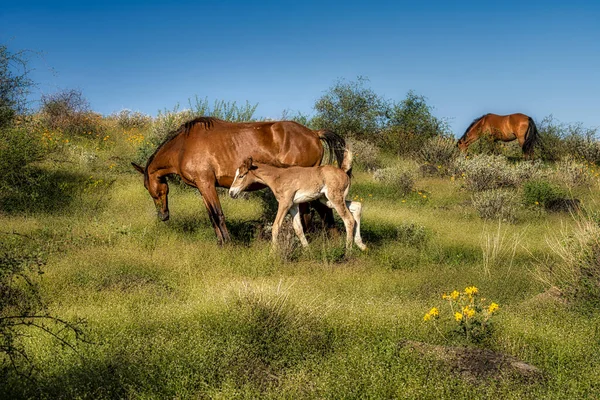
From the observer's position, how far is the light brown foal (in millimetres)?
9688

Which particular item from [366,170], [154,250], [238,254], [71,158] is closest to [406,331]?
[238,254]

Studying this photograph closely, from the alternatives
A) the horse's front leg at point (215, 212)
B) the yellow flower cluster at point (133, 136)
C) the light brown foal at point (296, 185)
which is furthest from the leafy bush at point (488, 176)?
the yellow flower cluster at point (133, 136)

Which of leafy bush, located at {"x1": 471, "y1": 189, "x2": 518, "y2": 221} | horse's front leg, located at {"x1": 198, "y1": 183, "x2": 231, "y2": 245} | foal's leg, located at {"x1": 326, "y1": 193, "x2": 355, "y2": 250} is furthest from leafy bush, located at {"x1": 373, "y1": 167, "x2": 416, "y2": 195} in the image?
horse's front leg, located at {"x1": 198, "y1": 183, "x2": 231, "y2": 245}

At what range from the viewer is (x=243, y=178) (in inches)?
388

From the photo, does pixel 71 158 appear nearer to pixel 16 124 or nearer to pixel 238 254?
pixel 16 124

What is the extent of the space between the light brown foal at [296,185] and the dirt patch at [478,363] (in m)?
4.39

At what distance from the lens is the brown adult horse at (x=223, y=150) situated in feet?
35.0

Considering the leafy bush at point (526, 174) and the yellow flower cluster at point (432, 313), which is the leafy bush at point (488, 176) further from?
the yellow flower cluster at point (432, 313)

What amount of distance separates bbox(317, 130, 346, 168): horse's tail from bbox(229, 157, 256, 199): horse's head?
1998mm

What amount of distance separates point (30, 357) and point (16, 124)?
13.4 metres

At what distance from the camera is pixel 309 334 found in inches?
232

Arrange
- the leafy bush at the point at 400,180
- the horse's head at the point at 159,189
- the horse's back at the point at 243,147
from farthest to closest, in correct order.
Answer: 1. the leafy bush at the point at 400,180
2. the horse's head at the point at 159,189
3. the horse's back at the point at 243,147

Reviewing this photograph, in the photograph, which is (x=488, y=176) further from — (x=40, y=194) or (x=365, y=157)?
(x=40, y=194)

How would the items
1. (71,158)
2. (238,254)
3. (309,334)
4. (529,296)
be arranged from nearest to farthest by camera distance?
(309,334)
(529,296)
(238,254)
(71,158)
